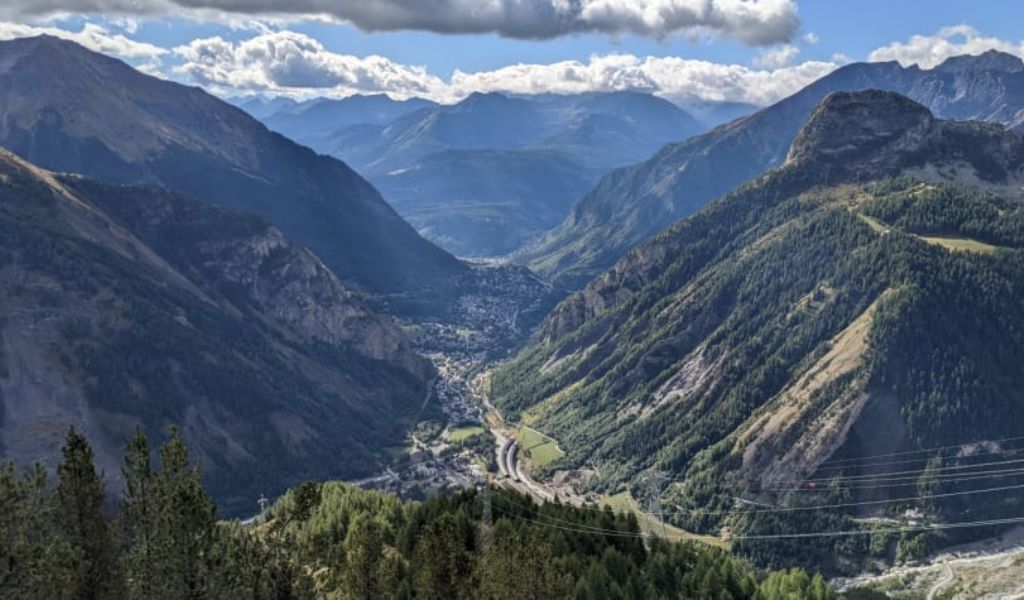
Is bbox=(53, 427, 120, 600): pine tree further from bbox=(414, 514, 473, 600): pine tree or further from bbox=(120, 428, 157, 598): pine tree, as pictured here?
bbox=(414, 514, 473, 600): pine tree

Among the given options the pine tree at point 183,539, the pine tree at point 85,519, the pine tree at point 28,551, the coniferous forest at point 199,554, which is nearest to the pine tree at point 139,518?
the coniferous forest at point 199,554

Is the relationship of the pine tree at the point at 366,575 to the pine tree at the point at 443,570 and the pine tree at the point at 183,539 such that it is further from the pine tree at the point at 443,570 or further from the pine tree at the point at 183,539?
the pine tree at the point at 183,539

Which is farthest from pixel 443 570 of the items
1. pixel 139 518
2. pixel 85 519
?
pixel 85 519

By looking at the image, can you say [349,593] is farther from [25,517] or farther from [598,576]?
[25,517]

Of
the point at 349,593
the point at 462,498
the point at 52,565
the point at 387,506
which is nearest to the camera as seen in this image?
the point at 52,565

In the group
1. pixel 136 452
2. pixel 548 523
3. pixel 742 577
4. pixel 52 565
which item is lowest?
pixel 742 577

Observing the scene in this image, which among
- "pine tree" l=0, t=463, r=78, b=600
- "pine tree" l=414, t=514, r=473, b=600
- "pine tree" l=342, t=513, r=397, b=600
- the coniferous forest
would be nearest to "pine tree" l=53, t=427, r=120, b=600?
the coniferous forest

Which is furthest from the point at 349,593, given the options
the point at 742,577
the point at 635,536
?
the point at 742,577

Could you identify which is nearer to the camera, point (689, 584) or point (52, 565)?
point (52, 565)

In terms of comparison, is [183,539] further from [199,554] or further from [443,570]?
[443,570]
